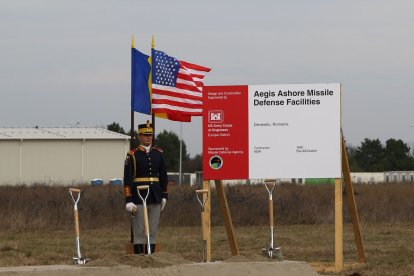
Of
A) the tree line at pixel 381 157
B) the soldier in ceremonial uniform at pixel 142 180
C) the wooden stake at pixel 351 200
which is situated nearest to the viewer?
the soldier in ceremonial uniform at pixel 142 180

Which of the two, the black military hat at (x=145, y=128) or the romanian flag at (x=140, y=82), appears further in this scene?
the romanian flag at (x=140, y=82)

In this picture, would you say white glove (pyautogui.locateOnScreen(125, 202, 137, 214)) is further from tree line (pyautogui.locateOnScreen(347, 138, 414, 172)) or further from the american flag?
tree line (pyautogui.locateOnScreen(347, 138, 414, 172))

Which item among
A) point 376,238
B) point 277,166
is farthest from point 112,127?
point 277,166

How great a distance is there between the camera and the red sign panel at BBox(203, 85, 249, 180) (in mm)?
17094

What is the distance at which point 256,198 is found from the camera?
3278 centimetres

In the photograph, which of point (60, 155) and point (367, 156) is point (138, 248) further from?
point (367, 156)

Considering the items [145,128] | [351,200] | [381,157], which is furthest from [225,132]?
[381,157]

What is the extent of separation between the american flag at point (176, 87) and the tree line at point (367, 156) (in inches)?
3105

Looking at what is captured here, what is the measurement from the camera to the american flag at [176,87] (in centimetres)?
1780

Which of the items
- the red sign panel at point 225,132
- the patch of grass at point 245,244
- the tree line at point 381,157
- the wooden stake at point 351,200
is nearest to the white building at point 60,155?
the tree line at point 381,157

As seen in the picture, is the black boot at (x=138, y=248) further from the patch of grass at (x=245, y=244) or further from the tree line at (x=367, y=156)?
the tree line at (x=367, y=156)

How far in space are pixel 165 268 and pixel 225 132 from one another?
17.3ft

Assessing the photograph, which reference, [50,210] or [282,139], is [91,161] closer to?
[50,210]

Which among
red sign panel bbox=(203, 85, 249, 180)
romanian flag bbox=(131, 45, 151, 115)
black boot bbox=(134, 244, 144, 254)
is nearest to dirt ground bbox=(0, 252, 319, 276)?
black boot bbox=(134, 244, 144, 254)
